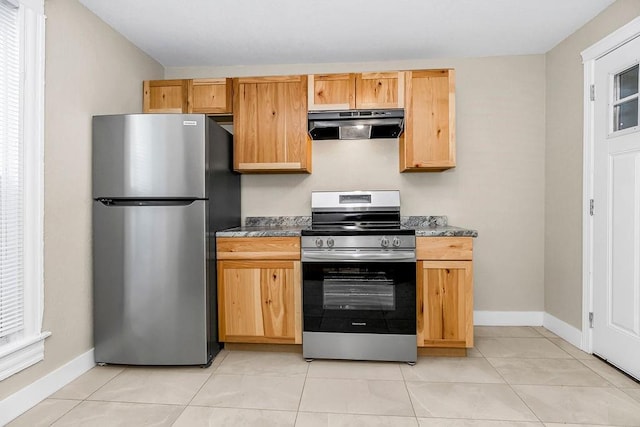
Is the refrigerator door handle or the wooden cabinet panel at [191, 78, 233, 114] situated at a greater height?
the wooden cabinet panel at [191, 78, 233, 114]

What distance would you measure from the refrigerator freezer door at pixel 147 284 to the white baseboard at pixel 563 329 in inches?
108

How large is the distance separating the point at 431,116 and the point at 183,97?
205 cm

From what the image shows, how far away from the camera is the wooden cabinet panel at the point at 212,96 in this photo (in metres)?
3.01

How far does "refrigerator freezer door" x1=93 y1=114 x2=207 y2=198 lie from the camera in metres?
2.38

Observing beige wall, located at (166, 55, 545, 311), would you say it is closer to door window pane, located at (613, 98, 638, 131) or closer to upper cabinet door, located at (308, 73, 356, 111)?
upper cabinet door, located at (308, 73, 356, 111)

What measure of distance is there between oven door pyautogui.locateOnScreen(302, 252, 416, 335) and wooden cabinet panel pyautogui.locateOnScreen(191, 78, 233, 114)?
1505mm

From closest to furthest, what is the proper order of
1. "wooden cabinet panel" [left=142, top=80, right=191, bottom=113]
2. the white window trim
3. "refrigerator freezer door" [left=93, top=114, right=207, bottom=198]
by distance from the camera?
the white window trim < "refrigerator freezer door" [left=93, top=114, right=207, bottom=198] < "wooden cabinet panel" [left=142, top=80, right=191, bottom=113]

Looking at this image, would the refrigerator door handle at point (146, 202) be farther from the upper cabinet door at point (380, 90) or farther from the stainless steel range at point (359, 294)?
the upper cabinet door at point (380, 90)

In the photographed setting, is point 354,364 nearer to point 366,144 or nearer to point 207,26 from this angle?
point 366,144

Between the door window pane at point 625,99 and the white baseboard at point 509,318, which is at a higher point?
the door window pane at point 625,99

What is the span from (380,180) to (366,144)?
35cm

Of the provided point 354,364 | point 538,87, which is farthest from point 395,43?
point 354,364

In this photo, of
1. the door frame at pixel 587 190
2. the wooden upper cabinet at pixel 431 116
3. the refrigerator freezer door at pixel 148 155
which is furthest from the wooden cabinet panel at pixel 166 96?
the door frame at pixel 587 190

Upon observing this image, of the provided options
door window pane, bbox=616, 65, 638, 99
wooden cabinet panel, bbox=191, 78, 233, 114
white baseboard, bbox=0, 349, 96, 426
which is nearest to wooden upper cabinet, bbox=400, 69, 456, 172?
door window pane, bbox=616, 65, 638, 99
